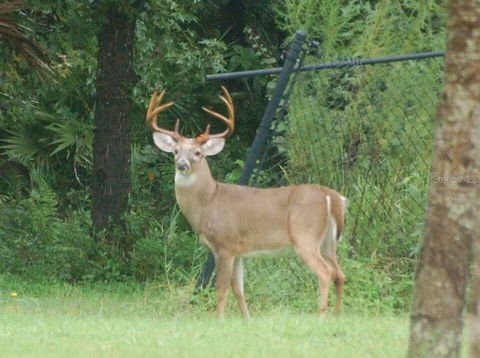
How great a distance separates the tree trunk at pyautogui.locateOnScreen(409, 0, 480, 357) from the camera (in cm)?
614

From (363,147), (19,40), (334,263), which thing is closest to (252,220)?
(334,263)

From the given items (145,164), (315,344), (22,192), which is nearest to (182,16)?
(145,164)

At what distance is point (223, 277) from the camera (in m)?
11.0

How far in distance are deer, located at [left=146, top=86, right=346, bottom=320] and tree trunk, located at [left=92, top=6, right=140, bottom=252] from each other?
3.18m

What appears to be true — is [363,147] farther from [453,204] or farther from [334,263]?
[453,204]

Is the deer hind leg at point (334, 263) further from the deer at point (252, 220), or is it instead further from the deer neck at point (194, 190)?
the deer neck at point (194, 190)

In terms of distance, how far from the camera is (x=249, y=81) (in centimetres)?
1884

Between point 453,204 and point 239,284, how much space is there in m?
5.08

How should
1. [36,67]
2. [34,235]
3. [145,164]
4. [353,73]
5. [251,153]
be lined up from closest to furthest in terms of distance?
1. [251,153]
2. [353,73]
3. [36,67]
4. [34,235]
5. [145,164]

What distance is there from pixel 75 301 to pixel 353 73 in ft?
11.1

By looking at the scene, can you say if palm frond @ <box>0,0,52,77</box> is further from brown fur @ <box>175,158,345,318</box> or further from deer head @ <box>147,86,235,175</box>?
brown fur @ <box>175,158,345,318</box>

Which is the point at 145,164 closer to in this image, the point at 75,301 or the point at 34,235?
the point at 34,235

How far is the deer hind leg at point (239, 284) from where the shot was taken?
10984 millimetres

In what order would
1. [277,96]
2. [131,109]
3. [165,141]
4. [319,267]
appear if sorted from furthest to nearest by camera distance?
[131,109] < [165,141] < [277,96] < [319,267]
